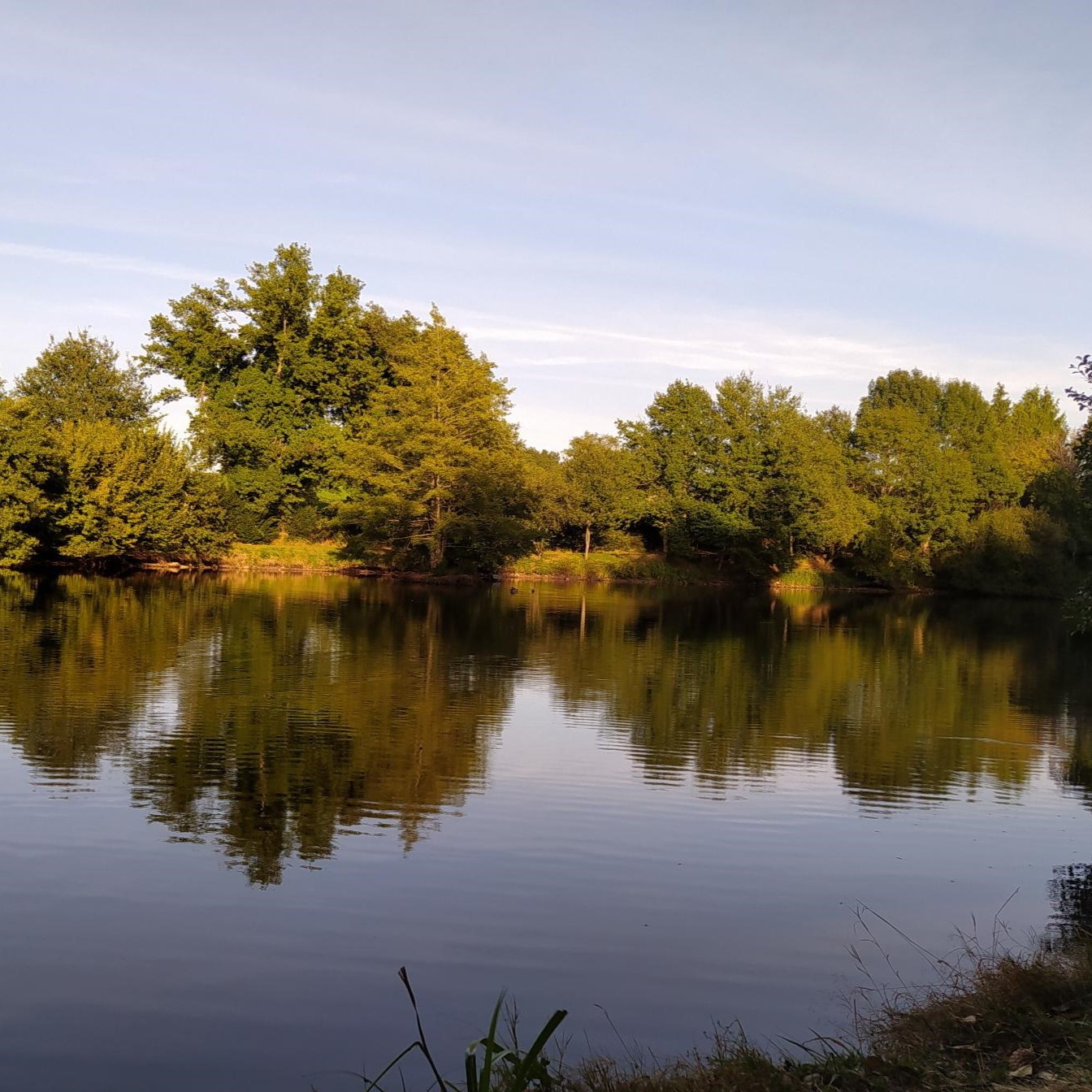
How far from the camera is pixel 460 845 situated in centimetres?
1141

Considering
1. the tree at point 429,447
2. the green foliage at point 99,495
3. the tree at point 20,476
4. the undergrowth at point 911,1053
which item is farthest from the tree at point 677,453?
the undergrowth at point 911,1053

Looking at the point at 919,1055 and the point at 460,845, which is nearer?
the point at 919,1055

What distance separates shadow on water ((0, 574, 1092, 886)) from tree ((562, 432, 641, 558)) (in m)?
31.6

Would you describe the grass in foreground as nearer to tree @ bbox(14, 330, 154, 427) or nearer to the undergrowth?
the undergrowth

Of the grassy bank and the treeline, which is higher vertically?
the treeline

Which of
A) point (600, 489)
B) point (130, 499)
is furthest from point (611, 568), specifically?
point (130, 499)

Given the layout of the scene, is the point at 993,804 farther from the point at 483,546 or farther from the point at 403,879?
the point at 483,546

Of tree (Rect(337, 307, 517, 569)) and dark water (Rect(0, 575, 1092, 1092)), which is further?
tree (Rect(337, 307, 517, 569))

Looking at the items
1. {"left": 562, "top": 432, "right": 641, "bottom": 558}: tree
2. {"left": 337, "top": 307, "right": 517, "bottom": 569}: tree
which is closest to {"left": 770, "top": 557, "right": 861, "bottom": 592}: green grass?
{"left": 562, "top": 432, "right": 641, "bottom": 558}: tree

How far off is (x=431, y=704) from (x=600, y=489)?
177 feet

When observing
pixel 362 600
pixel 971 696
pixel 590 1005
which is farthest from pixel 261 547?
pixel 590 1005

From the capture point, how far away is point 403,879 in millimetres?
10094

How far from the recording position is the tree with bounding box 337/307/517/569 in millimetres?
58031

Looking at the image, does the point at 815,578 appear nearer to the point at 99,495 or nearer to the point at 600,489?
the point at 600,489
